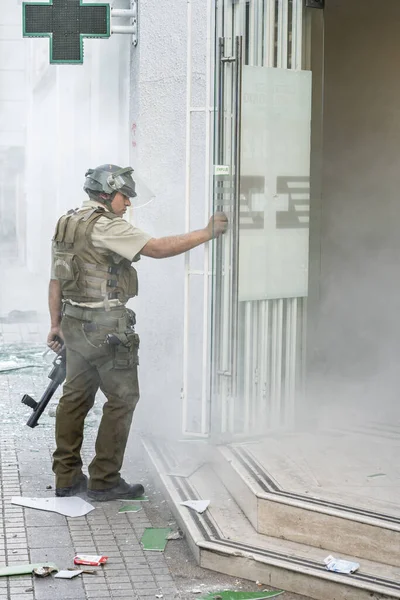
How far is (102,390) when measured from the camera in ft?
19.4

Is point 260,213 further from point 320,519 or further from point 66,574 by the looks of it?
point 66,574

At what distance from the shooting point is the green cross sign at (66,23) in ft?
22.4

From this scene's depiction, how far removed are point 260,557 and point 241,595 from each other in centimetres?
21

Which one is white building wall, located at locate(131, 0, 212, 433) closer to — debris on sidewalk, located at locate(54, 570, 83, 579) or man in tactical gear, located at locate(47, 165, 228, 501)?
man in tactical gear, located at locate(47, 165, 228, 501)

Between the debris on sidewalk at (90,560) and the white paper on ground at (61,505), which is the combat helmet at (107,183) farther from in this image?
the debris on sidewalk at (90,560)

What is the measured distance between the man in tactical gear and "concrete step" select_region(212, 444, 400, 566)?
2.97 ft

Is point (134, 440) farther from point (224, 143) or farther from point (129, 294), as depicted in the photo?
point (224, 143)

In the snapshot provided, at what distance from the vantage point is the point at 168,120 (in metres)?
6.91

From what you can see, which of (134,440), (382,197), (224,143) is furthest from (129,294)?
(382,197)

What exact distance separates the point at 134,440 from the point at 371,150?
268cm

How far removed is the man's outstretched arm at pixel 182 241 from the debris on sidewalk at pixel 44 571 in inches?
68.3

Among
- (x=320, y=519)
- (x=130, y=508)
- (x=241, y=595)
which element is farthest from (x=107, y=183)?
(x=241, y=595)

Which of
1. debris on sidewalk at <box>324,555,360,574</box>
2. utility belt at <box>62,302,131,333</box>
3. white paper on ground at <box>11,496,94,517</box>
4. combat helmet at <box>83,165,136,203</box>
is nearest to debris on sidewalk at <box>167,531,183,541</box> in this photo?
white paper on ground at <box>11,496,94,517</box>

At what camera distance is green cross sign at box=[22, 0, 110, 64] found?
22.4ft
